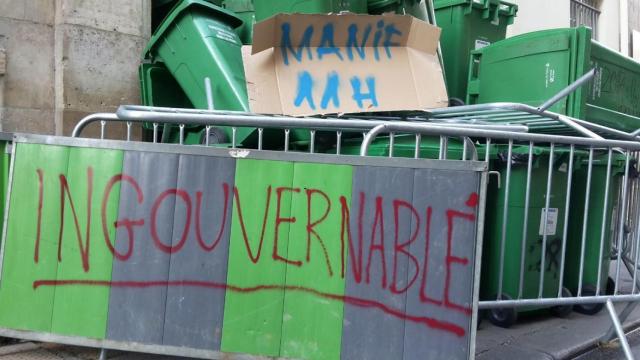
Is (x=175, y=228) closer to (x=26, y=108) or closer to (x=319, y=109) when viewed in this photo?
(x=319, y=109)

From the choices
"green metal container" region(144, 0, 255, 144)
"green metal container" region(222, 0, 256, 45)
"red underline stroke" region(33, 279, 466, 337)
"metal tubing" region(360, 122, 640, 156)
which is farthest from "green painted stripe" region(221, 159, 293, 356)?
"green metal container" region(222, 0, 256, 45)

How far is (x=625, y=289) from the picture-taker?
5660mm

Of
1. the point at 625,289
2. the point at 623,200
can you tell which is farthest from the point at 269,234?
the point at 625,289

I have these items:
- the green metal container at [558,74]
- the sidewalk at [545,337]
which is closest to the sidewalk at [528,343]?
the sidewalk at [545,337]

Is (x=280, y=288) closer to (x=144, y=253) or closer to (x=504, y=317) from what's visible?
(x=144, y=253)

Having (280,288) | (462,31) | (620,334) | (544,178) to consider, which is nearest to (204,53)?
(462,31)

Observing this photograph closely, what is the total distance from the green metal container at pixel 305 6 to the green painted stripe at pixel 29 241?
2.38 m

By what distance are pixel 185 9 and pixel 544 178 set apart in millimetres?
3265

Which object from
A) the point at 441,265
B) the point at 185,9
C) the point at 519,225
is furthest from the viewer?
the point at 185,9

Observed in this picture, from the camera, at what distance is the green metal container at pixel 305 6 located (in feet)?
15.7

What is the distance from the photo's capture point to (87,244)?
10.2 feet

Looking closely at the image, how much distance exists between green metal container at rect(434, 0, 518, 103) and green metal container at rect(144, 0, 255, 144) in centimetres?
196

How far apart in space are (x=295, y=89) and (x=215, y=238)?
1.22 m

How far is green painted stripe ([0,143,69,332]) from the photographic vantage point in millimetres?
3146
